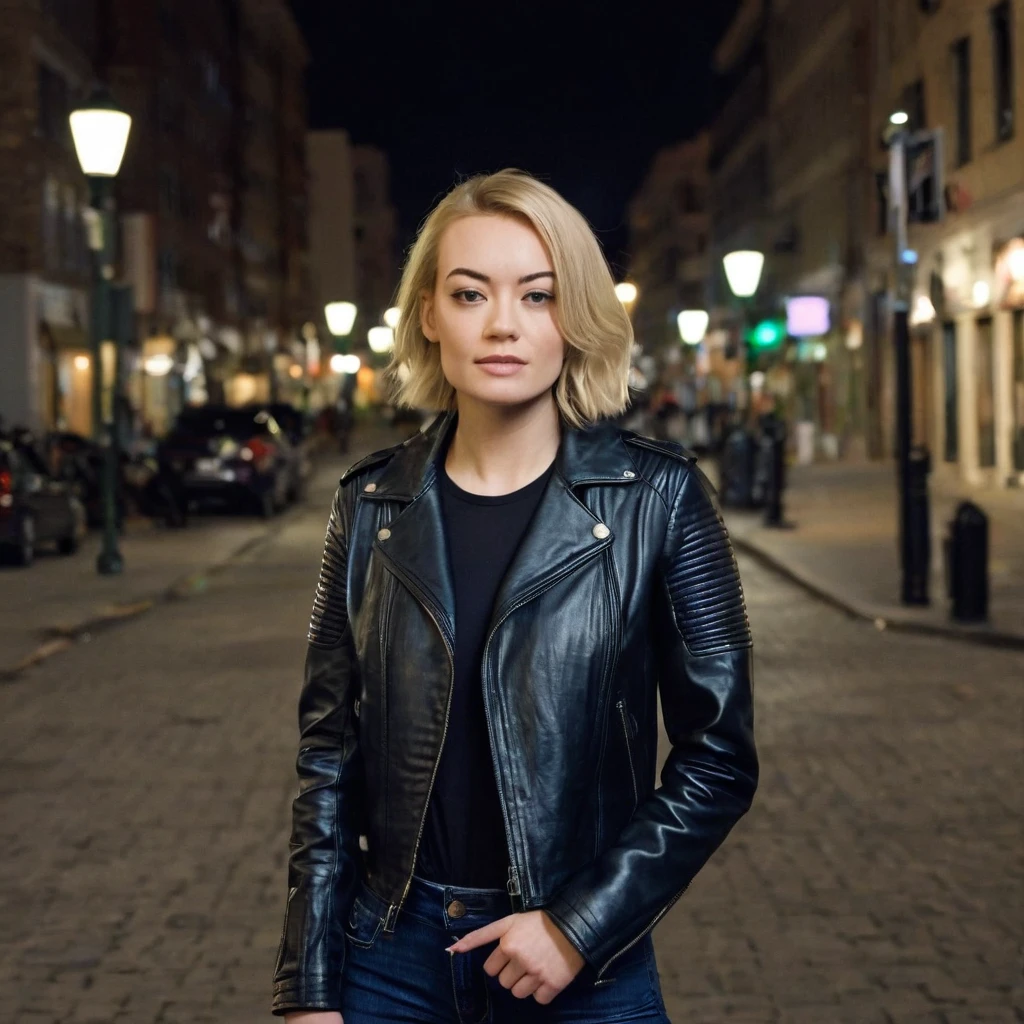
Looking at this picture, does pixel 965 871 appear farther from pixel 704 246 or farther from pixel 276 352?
pixel 704 246

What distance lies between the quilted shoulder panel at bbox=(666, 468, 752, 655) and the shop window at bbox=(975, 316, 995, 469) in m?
28.9

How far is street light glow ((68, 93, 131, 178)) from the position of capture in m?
19.1

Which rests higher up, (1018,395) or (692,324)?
(692,324)

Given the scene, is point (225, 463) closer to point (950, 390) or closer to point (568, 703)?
point (950, 390)

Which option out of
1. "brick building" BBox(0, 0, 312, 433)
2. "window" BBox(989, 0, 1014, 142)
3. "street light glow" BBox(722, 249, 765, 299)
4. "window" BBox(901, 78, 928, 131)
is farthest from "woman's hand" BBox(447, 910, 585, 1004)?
"brick building" BBox(0, 0, 312, 433)

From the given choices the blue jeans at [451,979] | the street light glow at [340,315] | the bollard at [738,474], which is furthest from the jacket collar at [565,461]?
the street light glow at [340,315]

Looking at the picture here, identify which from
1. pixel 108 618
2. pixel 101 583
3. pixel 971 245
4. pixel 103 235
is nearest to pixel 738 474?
pixel 971 245

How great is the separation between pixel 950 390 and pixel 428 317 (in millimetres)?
32438

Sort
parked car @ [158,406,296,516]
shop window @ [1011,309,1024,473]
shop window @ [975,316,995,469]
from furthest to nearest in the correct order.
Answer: shop window @ [975,316,995,469], parked car @ [158,406,296,516], shop window @ [1011,309,1024,473]

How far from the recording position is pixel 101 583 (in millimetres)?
19250

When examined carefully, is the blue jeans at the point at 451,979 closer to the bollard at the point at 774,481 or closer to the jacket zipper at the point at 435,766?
the jacket zipper at the point at 435,766

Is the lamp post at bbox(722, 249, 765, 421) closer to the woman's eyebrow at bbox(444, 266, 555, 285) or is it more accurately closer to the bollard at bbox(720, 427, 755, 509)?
the bollard at bbox(720, 427, 755, 509)

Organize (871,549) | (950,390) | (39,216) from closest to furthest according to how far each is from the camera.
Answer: (871,549), (950,390), (39,216)

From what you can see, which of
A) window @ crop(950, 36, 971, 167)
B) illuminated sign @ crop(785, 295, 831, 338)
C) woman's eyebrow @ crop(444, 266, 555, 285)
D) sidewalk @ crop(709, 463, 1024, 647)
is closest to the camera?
woman's eyebrow @ crop(444, 266, 555, 285)
